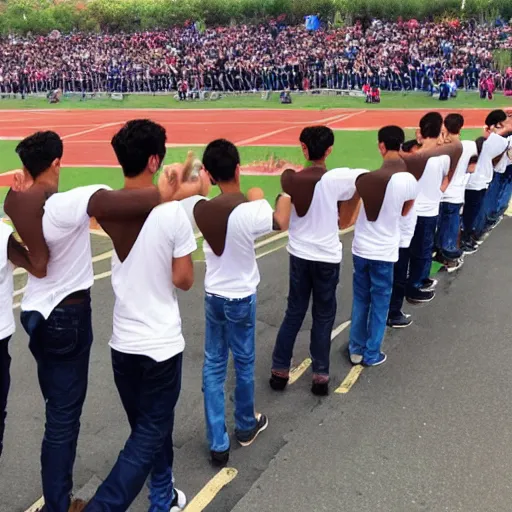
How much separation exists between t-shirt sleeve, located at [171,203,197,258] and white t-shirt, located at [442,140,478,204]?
453cm

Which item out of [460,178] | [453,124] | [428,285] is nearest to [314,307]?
[428,285]

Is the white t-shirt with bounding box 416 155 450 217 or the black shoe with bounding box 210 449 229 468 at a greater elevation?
the white t-shirt with bounding box 416 155 450 217

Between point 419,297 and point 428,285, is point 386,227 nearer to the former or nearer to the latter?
point 419,297

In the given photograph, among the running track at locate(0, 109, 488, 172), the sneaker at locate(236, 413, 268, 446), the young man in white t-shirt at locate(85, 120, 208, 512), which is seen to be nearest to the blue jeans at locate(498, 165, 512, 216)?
the sneaker at locate(236, 413, 268, 446)

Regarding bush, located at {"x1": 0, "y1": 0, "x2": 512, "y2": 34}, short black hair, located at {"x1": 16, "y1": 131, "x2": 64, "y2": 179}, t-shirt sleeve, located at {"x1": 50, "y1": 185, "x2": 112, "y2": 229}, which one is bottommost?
t-shirt sleeve, located at {"x1": 50, "y1": 185, "x2": 112, "y2": 229}

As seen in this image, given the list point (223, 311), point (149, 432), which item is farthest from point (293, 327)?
point (149, 432)

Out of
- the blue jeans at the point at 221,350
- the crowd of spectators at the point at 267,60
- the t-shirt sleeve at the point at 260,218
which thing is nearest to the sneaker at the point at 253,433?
the blue jeans at the point at 221,350

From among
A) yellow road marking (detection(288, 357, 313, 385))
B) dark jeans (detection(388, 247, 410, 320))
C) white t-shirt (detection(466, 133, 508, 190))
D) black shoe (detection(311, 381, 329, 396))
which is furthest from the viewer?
white t-shirt (detection(466, 133, 508, 190))

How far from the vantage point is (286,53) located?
3378cm

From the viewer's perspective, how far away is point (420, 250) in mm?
5688

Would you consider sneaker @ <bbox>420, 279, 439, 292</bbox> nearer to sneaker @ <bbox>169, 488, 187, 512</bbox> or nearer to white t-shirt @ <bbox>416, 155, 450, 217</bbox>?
white t-shirt @ <bbox>416, 155, 450, 217</bbox>

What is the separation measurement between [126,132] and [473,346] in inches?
145

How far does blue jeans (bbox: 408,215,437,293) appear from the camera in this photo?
557 cm

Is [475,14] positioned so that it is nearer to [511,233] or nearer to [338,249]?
[511,233]
